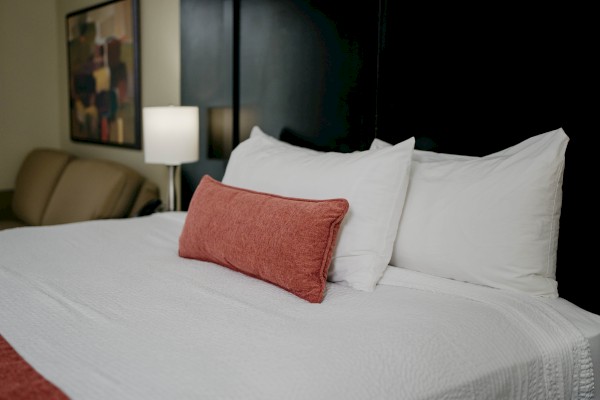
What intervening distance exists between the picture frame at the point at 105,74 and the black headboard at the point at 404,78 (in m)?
0.67

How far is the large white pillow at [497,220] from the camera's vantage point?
4.61ft

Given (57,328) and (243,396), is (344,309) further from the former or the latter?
(57,328)

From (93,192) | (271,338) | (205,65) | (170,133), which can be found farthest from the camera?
(93,192)

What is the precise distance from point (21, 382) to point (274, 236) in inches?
26.6

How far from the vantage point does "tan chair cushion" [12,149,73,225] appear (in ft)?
12.3

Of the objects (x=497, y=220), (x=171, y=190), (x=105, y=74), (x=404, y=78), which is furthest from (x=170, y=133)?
(x=497, y=220)

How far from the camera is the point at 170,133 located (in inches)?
104

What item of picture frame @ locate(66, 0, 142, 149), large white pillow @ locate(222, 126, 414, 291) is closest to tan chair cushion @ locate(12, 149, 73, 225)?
picture frame @ locate(66, 0, 142, 149)

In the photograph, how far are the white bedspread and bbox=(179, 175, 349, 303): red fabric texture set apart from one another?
0.15 ft

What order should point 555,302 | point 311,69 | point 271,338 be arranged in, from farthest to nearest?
point 311,69 < point 555,302 < point 271,338

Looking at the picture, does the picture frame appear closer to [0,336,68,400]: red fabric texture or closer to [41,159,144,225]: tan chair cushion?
[41,159,144,225]: tan chair cushion

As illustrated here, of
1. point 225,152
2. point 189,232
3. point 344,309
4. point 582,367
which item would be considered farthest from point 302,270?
point 225,152

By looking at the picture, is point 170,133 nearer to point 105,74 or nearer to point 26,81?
point 105,74

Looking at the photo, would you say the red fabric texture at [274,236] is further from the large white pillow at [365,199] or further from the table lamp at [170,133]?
the table lamp at [170,133]
